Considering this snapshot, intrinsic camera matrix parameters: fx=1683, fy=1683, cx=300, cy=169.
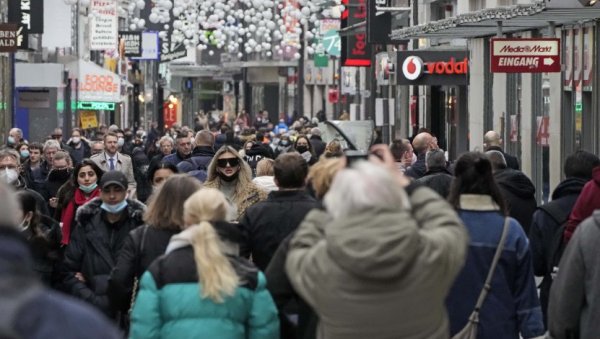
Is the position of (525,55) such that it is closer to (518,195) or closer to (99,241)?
(518,195)

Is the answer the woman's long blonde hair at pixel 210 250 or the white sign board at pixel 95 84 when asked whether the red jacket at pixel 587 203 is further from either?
the white sign board at pixel 95 84

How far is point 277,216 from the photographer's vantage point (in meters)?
9.91

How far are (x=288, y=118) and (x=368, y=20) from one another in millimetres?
48164

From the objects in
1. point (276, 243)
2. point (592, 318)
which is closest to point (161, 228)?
point (276, 243)

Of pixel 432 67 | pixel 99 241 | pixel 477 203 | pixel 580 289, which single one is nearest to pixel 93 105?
pixel 432 67

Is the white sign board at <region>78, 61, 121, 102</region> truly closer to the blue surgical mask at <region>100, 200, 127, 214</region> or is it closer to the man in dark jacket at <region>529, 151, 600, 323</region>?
the man in dark jacket at <region>529, 151, 600, 323</region>

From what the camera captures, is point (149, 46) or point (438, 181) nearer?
point (438, 181)

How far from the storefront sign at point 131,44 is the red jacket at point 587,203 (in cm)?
5686

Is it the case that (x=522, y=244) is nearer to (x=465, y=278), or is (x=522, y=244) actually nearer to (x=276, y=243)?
(x=465, y=278)

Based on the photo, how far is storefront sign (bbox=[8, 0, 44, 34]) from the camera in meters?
43.1

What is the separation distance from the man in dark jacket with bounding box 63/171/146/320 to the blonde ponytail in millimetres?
2795

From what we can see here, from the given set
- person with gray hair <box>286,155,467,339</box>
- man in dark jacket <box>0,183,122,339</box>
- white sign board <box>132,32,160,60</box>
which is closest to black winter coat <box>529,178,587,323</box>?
person with gray hair <box>286,155,467,339</box>

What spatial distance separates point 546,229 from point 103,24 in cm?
4387

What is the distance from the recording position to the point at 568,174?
38.5 feet
